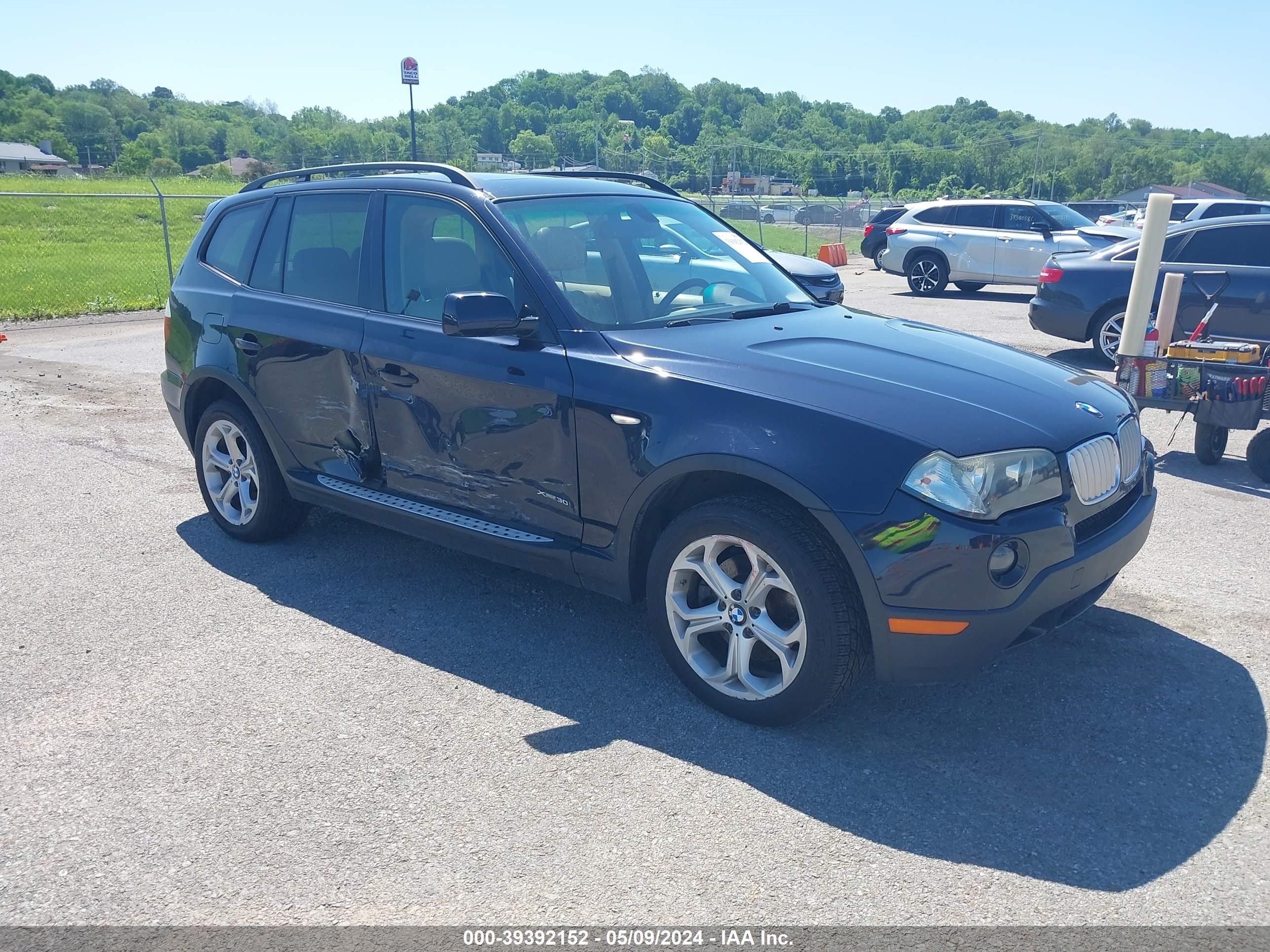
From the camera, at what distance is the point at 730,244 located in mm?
5066

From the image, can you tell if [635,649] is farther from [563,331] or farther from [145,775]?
[145,775]

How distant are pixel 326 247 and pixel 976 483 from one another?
3285 mm

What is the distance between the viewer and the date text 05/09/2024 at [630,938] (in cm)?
262

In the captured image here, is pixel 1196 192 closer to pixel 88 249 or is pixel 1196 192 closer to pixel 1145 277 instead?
pixel 88 249

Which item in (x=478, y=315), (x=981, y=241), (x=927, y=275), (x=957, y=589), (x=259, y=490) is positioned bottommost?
(x=927, y=275)

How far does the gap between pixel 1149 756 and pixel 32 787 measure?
3577 millimetres

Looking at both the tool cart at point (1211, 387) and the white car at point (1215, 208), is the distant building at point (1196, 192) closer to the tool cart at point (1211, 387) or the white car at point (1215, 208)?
the white car at point (1215, 208)

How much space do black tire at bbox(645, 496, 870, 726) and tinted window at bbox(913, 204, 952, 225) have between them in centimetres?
1738

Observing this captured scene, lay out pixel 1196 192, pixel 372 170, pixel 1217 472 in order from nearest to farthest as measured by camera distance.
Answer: pixel 372 170, pixel 1217 472, pixel 1196 192

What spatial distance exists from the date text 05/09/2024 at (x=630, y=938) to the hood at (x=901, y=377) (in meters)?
1.53

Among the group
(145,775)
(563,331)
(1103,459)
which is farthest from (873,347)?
(145,775)

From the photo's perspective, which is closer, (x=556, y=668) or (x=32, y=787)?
(x=32, y=787)

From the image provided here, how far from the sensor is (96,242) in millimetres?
32656

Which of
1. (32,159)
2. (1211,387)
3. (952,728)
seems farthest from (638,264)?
(32,159)
